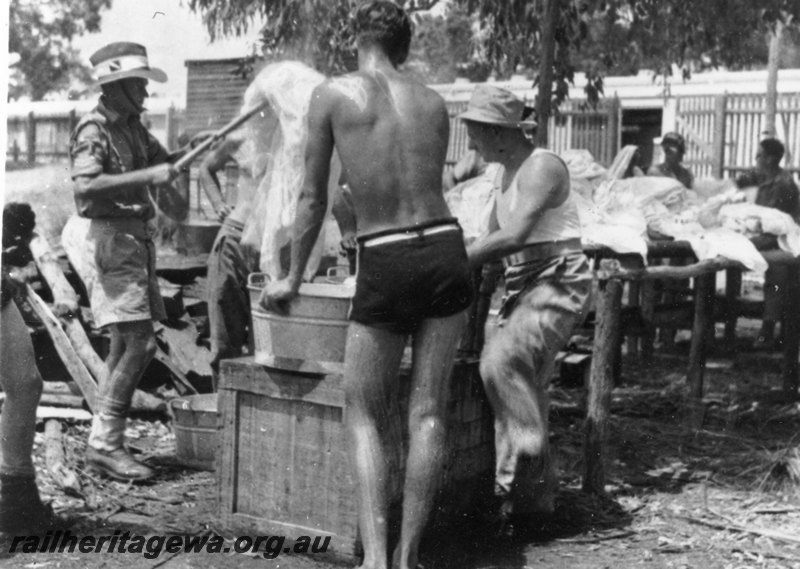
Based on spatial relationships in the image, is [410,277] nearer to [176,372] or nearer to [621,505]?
[621,505]

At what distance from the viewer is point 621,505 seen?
5.79m

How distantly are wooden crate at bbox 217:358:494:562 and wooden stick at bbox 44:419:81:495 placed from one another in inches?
42.4

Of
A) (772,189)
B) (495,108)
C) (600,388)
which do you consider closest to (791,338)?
(772,189)

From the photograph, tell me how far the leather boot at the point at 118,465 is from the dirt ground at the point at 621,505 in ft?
0.21

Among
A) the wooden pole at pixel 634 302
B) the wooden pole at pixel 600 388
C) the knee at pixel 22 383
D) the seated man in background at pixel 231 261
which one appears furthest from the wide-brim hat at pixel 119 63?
the wooden pole at pixel 634 302

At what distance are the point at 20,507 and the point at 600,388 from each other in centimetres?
300

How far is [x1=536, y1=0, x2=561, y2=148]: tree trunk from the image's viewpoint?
298 inches

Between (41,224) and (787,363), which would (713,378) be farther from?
(41,224)

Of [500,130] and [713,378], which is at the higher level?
[500,130]

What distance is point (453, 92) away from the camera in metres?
21.8

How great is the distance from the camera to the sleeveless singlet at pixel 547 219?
5.20 meters

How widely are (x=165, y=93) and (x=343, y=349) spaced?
25.3 metres

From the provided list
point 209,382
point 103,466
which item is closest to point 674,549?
point 103,466

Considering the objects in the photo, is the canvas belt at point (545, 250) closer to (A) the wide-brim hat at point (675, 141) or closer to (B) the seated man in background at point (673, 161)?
(B) the seated man in background at point (673, 161)
